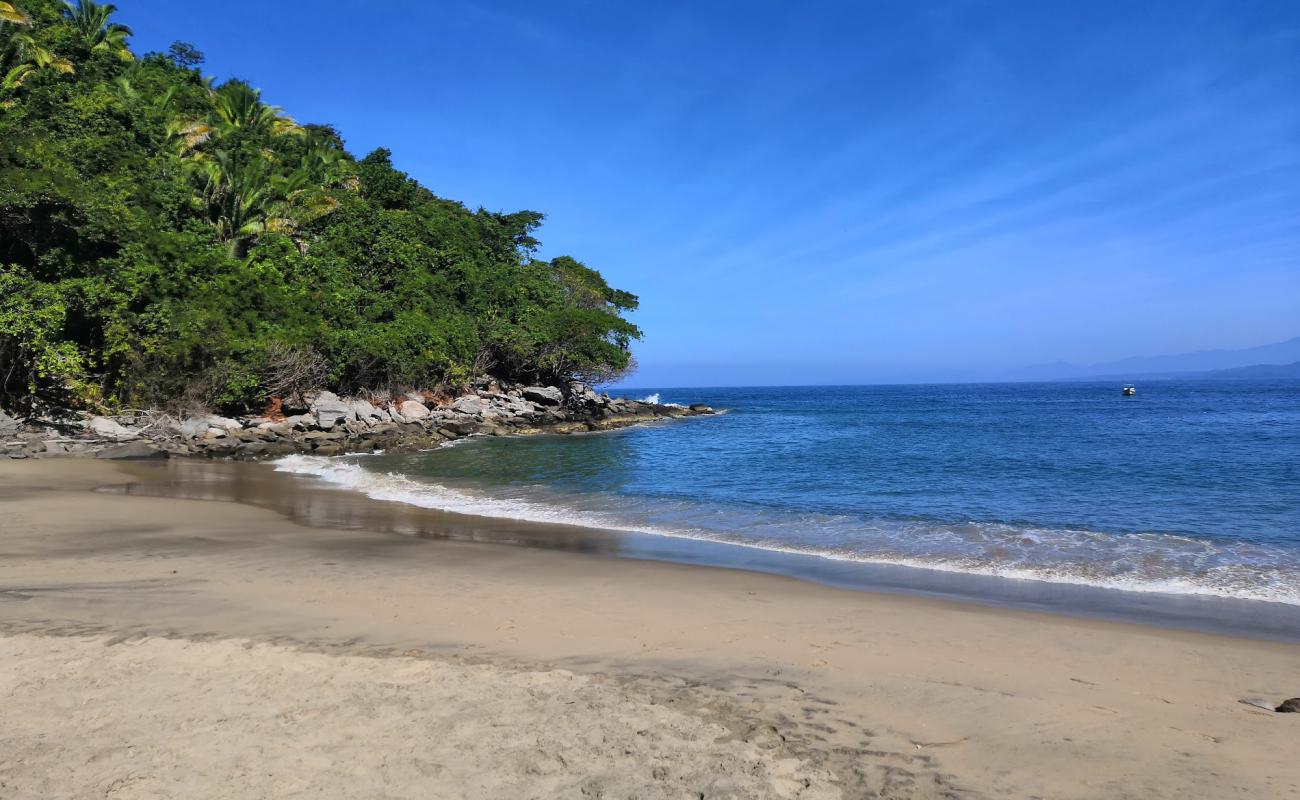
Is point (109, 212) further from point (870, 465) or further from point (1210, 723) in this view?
point (1210, 723)

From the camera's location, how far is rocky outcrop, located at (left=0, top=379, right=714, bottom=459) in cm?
2186

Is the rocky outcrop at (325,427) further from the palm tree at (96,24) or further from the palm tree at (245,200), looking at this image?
the palm tree at (96,24)

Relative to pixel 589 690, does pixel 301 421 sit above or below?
above

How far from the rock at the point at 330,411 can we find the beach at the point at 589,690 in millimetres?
20488

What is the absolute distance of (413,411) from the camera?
33.1m

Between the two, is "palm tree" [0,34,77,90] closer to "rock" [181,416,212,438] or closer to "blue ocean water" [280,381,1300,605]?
"rock" [181,416,212,438]

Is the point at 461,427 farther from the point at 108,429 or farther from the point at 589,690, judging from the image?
the point at 589,690

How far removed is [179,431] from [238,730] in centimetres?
2482

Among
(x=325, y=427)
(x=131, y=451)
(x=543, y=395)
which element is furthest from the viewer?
(x=543, y=395)

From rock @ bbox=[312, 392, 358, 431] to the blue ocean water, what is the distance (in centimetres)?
549

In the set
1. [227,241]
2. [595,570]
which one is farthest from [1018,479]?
[227,241]

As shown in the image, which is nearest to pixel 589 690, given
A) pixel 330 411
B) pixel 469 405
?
pixel 330 411

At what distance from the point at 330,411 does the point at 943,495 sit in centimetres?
2376

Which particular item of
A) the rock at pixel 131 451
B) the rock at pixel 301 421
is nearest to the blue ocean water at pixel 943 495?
the rock at pixel 131 451
